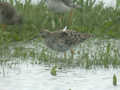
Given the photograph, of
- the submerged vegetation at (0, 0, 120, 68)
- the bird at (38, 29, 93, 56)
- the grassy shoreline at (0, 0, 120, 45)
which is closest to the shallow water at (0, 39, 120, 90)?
the submerged vegetation at (0, 0, 120, 68)

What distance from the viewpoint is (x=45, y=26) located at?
9531mm

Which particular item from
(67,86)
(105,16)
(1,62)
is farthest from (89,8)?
(67,86)

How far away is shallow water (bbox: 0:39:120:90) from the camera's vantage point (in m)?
5.40

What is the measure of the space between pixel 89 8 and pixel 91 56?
3.98 meters

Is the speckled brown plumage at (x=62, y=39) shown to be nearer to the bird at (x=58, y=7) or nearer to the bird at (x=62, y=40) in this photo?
the bird at (x=62, y=40)

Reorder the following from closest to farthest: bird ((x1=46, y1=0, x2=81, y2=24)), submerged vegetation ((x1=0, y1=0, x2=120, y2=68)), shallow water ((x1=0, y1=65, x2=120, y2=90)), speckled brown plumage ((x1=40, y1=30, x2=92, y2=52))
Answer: shallow water ((x1=0, y1=65, x2=120, y2=90))
submerged vegetation ((x1=0, y1=0, x2=120, y2=68))
speckled brown plumage ((x1=40, y1=30, x2=92, y2=52))
bird ((x1=46, y1=0, x2=81, y2=24))

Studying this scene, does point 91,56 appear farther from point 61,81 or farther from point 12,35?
point 12,35

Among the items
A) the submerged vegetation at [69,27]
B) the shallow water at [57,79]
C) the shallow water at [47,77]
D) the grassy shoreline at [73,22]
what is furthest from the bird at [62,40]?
the grassy shoreline at [73,22]

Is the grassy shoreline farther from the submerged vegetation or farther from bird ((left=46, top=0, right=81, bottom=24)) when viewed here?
bird ((left=46, top=0, right=81, bottom=24))

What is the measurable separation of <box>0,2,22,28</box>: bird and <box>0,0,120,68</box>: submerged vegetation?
178mm

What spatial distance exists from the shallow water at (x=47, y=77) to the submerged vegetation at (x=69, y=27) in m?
0.18

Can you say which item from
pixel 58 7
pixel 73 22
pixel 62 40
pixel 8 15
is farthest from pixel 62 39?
pixel 8 15

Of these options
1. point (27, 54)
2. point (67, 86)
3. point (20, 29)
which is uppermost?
point (20, 29)

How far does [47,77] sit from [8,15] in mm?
4300
